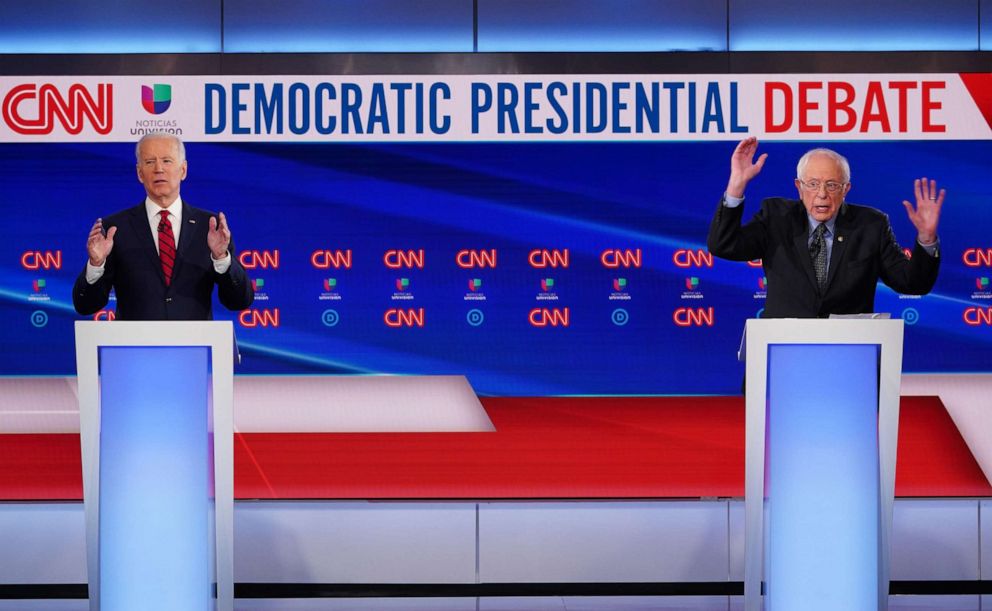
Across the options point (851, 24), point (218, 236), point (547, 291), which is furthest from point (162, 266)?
point (851, 24)

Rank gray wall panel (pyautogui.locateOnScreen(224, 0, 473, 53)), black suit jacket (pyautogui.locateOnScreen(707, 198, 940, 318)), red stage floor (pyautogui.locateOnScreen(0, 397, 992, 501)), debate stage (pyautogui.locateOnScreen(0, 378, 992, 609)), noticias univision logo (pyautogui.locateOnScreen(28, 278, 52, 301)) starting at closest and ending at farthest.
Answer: black suit jacket (pyautogui.locateOnScreen(707, 198, 940, 318))
debate stage (pyautogui.locateOnScreen(0, 378, 992, 609))
red stage floor (pyautogui.locateOnScreen(0, 397, 992, 501))
noticias univision logo (pyautogui.locateOnScreen(28, 278, 52, 301))
gray wall panel (pyautogui.locateOnScreen(224, 0, 473, 53))

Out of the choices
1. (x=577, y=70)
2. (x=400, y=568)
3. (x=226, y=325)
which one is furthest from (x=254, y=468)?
(x=577, y=70)

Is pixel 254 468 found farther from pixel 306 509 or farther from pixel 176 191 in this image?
pixel 176 191

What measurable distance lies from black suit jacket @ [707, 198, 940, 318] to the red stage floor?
3.88ft

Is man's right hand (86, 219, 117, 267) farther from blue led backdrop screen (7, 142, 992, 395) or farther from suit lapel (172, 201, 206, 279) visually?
blue led backdrop screen (7, 142, 992, 395)

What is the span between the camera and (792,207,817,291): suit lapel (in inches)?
109

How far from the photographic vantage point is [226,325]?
232 centimetres

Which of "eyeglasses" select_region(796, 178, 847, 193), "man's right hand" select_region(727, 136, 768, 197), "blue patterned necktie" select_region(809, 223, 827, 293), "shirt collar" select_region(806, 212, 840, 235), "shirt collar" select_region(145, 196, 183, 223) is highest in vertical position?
"man's right hand" select_region(727, 136, 768, 197)

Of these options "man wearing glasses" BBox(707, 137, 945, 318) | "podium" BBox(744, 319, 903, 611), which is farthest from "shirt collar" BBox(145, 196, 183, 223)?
"podium" BBox(744, 319, 903, 611)

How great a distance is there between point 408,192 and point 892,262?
2243mm

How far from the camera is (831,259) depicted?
2.76 m

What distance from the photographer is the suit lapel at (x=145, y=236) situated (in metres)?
2.84

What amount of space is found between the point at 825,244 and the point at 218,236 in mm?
1595

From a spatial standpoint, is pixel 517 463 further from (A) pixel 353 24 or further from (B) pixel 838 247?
(A) pixel 353 24
